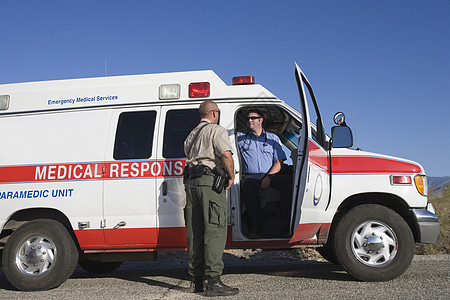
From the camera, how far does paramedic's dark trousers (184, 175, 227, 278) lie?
186 inches

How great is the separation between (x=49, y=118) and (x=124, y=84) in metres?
1.06

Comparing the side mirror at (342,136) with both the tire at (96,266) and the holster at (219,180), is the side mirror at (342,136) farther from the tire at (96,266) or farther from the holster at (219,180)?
the tire at (96,266)

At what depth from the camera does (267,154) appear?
19.1 ft

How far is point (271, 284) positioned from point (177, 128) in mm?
2157

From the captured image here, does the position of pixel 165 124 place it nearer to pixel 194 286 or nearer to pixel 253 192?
pixel 253 192

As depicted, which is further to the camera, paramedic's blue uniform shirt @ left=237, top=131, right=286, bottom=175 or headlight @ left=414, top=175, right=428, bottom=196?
paramedic's blue uniform shirt @ left=237, top=131, right=286, bottom=175

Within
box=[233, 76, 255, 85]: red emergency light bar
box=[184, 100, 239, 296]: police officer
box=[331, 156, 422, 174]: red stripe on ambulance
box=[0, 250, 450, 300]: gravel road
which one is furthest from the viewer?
box=[233, 76, 255, 85]: red emergency light bar

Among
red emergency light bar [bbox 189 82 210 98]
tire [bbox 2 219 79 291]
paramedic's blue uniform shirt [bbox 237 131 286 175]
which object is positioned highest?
red emergency light bar [bbox 189 82 210 98]

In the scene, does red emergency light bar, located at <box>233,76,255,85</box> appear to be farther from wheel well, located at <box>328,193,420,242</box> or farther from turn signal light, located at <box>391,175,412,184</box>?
turn signal light, located at <box>391,175,412,184</box>

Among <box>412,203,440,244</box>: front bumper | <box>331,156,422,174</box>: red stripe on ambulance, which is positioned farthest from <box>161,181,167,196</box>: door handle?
<box>412,203,440,244</box>: front bumper

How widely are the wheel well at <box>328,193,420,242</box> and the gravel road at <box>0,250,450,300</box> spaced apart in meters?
0.60

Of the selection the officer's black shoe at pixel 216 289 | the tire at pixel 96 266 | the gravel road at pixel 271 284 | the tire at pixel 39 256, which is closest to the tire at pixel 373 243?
the gravel road at pixel 271 284

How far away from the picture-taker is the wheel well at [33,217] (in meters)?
5.61

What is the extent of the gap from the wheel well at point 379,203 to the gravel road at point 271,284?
0.60 meters
